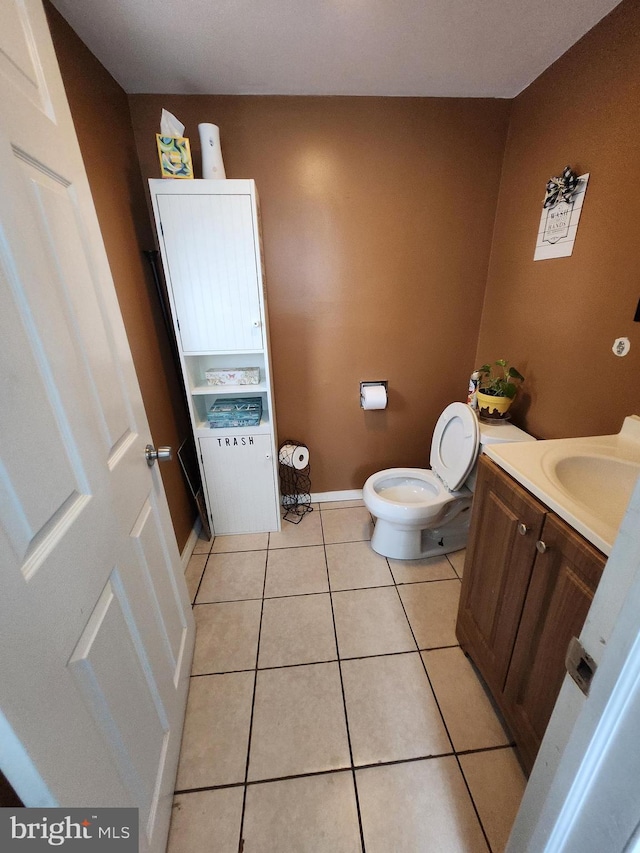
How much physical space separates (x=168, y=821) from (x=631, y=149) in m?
2.47

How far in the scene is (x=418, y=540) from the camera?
1.72 meters

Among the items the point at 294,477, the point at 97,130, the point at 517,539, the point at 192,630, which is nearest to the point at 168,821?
the point at 192,630

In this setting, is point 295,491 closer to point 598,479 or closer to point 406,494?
point 406,494

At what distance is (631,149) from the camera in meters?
1.05

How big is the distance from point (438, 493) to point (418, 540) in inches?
11.0

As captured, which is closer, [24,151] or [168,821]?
[24,151]

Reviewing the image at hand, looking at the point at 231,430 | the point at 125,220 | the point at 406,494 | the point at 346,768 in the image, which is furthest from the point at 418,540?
the point at 125,220

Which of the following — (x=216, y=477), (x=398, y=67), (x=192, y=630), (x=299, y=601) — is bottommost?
(x=299, y=601)

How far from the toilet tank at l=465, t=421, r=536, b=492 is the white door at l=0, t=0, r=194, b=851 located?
133cm

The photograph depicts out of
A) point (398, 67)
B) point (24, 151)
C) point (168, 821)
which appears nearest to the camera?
point (24, 151)

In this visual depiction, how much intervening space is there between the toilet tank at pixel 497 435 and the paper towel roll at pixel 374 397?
56 centimetres

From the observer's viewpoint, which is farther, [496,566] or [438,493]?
[438,493]

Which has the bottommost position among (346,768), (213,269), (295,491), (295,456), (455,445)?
(346,768)

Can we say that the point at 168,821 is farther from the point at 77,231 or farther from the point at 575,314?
the point at 575,314
